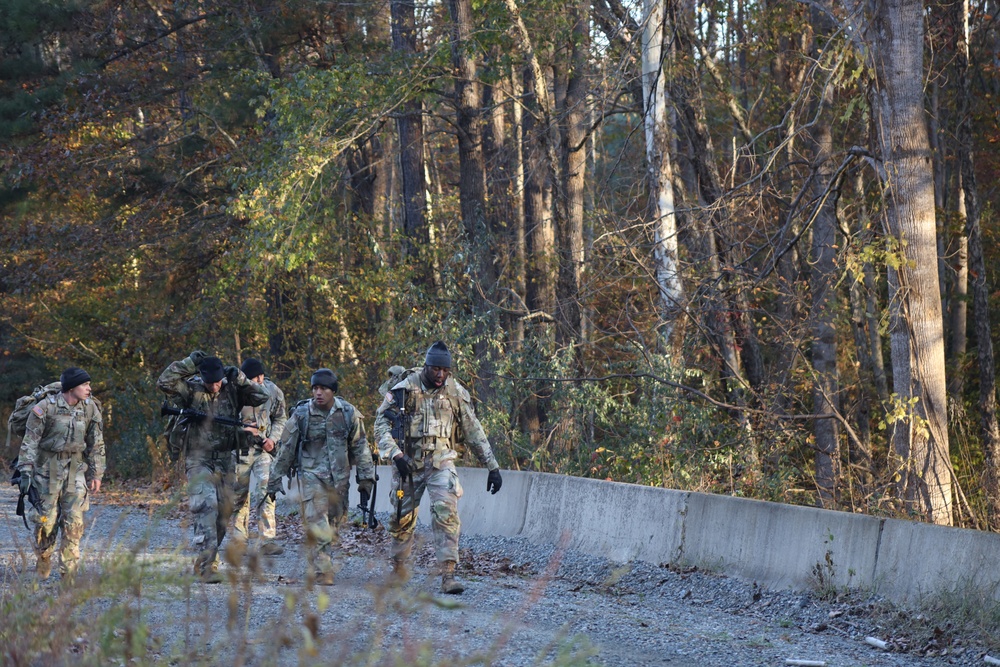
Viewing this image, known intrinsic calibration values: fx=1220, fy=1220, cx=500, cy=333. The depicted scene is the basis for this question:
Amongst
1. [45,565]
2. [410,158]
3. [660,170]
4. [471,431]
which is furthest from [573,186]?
[45,565]

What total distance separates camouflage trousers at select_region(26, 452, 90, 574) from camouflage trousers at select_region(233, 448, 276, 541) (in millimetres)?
1404

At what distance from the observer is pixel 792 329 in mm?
16938

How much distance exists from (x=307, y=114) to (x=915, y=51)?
10034 mm

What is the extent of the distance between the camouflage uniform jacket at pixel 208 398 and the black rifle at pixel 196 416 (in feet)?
0.20

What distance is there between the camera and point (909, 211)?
12.6m

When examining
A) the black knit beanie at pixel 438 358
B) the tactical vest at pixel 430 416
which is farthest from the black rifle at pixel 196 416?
the black knit beanie at pixel 438 358

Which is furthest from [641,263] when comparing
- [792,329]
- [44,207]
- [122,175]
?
[44,207]

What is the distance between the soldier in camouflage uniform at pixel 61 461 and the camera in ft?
35.8

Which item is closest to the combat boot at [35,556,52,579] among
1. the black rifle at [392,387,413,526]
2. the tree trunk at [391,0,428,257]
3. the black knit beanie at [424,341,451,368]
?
the black rifle at [392,387,413,526]

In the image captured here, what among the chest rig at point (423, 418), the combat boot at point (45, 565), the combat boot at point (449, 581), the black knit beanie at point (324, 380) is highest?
the black knit beanie at point (324, 380)

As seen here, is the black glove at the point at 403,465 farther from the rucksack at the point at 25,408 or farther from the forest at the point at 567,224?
the forest at the point at 567,224

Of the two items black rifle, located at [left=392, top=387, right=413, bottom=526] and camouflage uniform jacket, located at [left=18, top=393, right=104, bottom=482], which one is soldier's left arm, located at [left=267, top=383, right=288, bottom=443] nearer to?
camouflage uniform jacket, located at [left=18, top=393, right=104, bottom=482]

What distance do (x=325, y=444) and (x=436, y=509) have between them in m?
1.91

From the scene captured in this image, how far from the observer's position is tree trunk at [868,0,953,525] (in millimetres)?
12461
